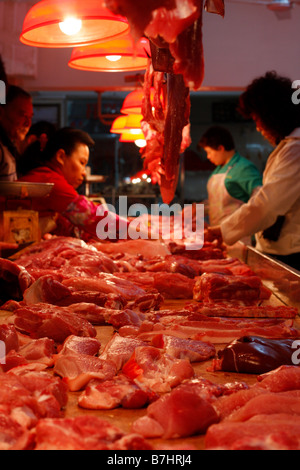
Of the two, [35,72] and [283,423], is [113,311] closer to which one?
[283,423]

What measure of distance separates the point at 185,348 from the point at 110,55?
6.94 feet

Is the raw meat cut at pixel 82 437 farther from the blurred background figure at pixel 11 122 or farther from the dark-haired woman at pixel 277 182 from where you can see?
the blurred background figure at pixel 11 122

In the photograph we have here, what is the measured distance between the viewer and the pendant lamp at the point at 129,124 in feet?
19.5

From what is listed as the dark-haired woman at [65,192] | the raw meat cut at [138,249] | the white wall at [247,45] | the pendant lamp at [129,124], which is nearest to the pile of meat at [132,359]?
the raw meat cut at [138,249]

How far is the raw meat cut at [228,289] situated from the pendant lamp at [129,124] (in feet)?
10.7

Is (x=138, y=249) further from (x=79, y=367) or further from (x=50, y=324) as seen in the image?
(x=79, y=367)

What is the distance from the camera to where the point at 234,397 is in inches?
61.3

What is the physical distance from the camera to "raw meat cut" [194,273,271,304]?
305cm

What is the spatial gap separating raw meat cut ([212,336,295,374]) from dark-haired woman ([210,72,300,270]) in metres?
2.77

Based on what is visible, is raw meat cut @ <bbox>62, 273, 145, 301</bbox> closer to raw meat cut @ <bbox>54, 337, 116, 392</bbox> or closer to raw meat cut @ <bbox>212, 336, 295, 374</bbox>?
raw meat cut @ <bbox>54, 337, 116, 392</bbox>

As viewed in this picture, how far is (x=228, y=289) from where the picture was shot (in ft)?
10.0

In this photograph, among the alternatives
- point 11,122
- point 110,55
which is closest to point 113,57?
point 110,55
